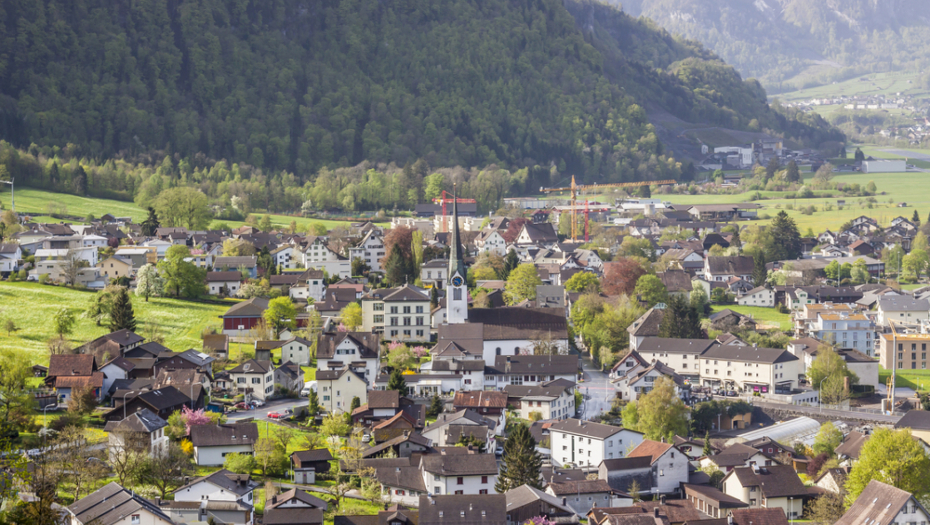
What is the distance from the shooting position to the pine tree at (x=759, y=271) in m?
65.7

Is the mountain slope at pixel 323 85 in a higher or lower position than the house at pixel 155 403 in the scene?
higher

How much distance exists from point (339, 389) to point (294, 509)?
11.5 meters

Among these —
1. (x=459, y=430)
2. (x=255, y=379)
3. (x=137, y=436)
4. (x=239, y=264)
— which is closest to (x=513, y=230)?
(x=239, y=264)

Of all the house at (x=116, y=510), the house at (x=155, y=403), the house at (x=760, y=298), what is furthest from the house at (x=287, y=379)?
the house at (x=760, y=298)

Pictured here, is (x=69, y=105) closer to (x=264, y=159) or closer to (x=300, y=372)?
(x=264, y=159)

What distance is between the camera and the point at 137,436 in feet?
105

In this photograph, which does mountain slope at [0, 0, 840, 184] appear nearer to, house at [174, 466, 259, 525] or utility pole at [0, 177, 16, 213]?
utility pole at [0, 177, 16, 213]

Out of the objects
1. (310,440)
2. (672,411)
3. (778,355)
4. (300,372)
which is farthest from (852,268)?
(310,440)

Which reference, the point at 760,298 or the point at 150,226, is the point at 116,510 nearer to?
the point at 760,298

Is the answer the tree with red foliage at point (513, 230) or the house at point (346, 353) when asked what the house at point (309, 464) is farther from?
Result: the tree with red foliage at point (513, 230)

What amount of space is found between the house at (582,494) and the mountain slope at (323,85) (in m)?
94.4

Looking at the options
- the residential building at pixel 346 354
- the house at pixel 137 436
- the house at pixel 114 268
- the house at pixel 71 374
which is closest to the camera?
the house at pixel 137 436

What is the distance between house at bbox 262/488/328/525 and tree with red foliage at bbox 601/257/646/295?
3085 cm

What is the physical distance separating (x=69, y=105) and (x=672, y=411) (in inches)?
3977
